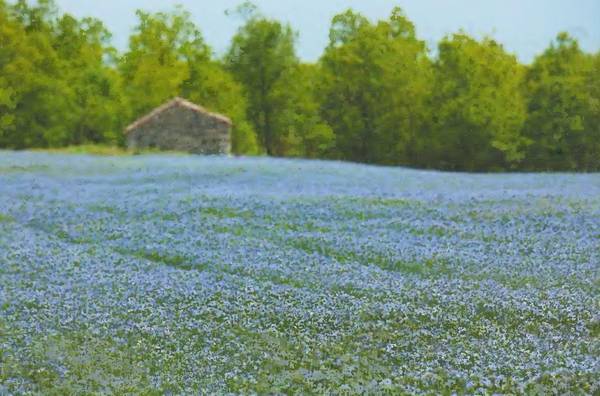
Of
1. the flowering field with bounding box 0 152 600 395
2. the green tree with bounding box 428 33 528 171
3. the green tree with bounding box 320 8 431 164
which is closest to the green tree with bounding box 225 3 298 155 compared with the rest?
the green tree with bounding box 320 8 431 164

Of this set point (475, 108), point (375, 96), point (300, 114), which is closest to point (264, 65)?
point (300, 114)

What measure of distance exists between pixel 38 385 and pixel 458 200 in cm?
1223

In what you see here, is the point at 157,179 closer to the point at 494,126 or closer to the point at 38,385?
the point at 38,385

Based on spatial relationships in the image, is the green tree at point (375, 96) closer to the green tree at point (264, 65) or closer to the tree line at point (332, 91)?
the tree line at point (332, 91)

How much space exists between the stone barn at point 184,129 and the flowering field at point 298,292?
22.8 meters

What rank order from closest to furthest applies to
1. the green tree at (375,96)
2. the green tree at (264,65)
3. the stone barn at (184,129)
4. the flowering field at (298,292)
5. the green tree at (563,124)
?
the flowering field at (298,292) < the stone barn at (184,129) < the green tree at (563,124) < the green tree at (375,96) < the green tree at (264,65)

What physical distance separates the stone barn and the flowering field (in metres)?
22.8

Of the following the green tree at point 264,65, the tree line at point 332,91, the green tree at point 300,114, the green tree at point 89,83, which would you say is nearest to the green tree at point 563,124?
the tree line at point 332,91

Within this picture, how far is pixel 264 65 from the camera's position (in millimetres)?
58375

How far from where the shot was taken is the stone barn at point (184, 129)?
4206 centimetres

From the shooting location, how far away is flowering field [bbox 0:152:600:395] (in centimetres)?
820

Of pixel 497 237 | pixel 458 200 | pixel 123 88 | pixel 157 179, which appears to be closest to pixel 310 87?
pixel 123 88

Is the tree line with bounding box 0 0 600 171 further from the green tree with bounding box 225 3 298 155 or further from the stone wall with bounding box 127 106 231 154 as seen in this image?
the stone wall with bounding box 127 106 231 154

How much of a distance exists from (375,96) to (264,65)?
9.39 metres
